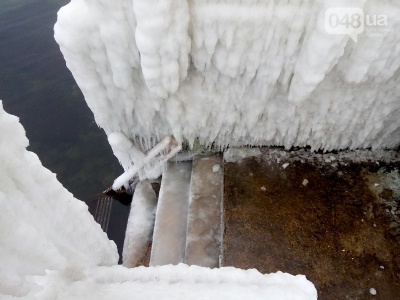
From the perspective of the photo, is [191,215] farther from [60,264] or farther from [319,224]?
[60,264]

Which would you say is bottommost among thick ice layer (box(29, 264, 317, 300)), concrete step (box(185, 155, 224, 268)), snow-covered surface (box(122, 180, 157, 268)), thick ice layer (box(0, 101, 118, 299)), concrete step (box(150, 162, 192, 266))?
snow-covered surface (box(122, 180, 157, 268))

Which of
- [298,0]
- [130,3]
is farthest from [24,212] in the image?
[298,0]

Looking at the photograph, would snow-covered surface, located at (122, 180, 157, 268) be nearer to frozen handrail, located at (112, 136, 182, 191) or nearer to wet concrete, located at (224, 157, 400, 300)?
frozen handrail, located at (112, 136, 182, 191)

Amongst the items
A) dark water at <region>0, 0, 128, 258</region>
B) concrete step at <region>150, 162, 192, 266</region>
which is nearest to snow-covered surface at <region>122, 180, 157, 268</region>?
concrete step at <region>150, 162, 192, 266</region>

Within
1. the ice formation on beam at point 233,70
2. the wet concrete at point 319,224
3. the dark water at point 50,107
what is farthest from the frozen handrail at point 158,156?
the dark water at point 50,107

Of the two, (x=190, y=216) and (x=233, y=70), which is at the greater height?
(x=233, y=70)

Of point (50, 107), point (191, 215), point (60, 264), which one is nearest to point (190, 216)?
point (191, 215)
